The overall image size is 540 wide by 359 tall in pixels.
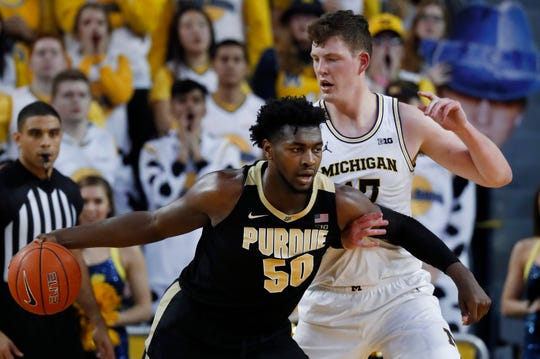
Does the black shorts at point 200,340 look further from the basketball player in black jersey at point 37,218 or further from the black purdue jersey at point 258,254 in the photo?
the basketball player in black jersey at point 37,218

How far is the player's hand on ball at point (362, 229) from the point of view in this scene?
513 cm

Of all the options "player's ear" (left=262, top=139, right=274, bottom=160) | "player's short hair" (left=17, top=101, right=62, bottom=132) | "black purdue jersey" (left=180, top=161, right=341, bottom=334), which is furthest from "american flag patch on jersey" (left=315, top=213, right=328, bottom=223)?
"player's short hair" (left=17, top=101, right=62, bottom=132)

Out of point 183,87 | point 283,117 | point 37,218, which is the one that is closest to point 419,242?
point 283,117

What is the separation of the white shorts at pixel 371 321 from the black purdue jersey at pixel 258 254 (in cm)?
54

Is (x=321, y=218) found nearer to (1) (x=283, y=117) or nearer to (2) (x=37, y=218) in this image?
(1) (x=283, y=117)

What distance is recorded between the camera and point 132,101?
8.81 m

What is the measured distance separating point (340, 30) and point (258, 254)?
135cm

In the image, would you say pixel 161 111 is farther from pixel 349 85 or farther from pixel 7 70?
pixel 349 85

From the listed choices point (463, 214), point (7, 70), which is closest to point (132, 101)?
point (7, 70)

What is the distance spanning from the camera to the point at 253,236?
501cm

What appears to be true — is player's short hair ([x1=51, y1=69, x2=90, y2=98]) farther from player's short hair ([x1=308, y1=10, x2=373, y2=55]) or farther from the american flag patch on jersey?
the american flag patch on jersey

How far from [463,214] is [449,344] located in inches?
158

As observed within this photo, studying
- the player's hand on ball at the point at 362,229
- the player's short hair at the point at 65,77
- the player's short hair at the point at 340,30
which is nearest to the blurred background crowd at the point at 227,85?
the player's short hair at the point at 65,77

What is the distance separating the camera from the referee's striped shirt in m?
6.25
